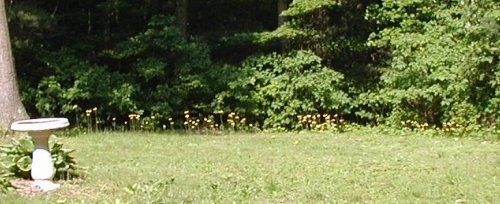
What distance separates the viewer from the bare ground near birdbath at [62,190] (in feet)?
18.6

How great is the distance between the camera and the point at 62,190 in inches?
230

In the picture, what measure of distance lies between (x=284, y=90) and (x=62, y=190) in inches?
288

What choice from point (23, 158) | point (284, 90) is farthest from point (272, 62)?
point (23, 158)

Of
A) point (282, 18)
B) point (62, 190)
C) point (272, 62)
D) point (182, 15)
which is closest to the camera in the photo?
point (62, 190)

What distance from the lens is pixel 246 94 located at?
12898 millimetres

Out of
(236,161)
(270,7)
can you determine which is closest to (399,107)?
(270,7)

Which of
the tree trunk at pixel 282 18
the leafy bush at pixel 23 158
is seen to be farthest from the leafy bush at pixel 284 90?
the leafy bush at pixel 23 158

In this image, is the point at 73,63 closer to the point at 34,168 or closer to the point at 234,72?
the point at 234,72

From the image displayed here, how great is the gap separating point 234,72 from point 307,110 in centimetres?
152

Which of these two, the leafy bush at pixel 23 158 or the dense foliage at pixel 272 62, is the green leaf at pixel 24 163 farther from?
the dense foliage at pixel 272 62

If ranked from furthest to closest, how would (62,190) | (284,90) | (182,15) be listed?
(182,15) → (284,90) → (62,190)

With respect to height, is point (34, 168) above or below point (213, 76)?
below

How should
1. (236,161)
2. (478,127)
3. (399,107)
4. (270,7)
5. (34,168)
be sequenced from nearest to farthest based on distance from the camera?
(34,168) → (236,161) → (478,127) → (399,107) → (270,7)

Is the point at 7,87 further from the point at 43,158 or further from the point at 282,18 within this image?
the point at 282,18
